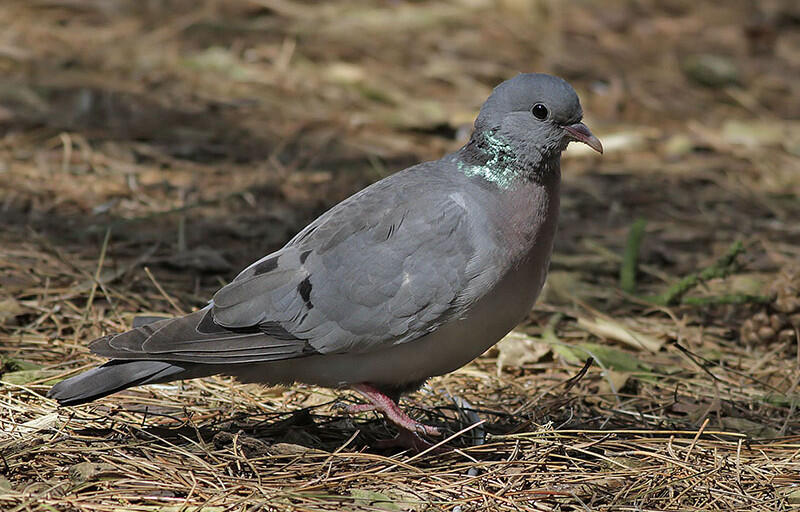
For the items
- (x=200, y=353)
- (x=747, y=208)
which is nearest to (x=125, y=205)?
(x=200, y=353)

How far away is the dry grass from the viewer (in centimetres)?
304

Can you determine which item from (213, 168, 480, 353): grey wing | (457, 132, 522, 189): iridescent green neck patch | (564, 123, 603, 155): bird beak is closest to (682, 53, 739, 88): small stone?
(564, 123, 603, 155): bird beak

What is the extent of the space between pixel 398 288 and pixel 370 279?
0.10 metres

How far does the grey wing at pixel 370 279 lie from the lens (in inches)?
123

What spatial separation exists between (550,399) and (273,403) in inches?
40.9

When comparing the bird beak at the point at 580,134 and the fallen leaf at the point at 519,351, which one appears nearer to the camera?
the bird beak at the point at 580,134

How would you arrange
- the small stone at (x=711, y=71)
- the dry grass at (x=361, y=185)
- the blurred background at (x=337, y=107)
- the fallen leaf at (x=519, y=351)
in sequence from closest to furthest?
the dry grass at (x=361, y=185) < the fallen leaf at (x=519, y=351) < the blurred background at (x=337, y=107) < the small stone at (x=711, y=71)

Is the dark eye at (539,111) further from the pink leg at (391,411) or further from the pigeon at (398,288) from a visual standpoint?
the pink leg at (391,411)

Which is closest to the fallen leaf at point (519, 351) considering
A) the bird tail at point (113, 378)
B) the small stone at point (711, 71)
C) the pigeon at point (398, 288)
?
the pigeon at point (398, 288)

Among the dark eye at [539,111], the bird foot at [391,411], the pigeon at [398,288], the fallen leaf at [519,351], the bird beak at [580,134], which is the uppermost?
the dark eye at [539,111]

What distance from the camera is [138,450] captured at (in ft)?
10.2

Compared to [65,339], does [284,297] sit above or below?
above

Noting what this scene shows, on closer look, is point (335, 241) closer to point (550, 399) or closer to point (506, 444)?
point (506, 444)

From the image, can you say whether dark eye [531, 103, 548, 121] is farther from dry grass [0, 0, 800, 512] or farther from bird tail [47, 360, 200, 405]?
bird tail [47, 360, 200, 405]
